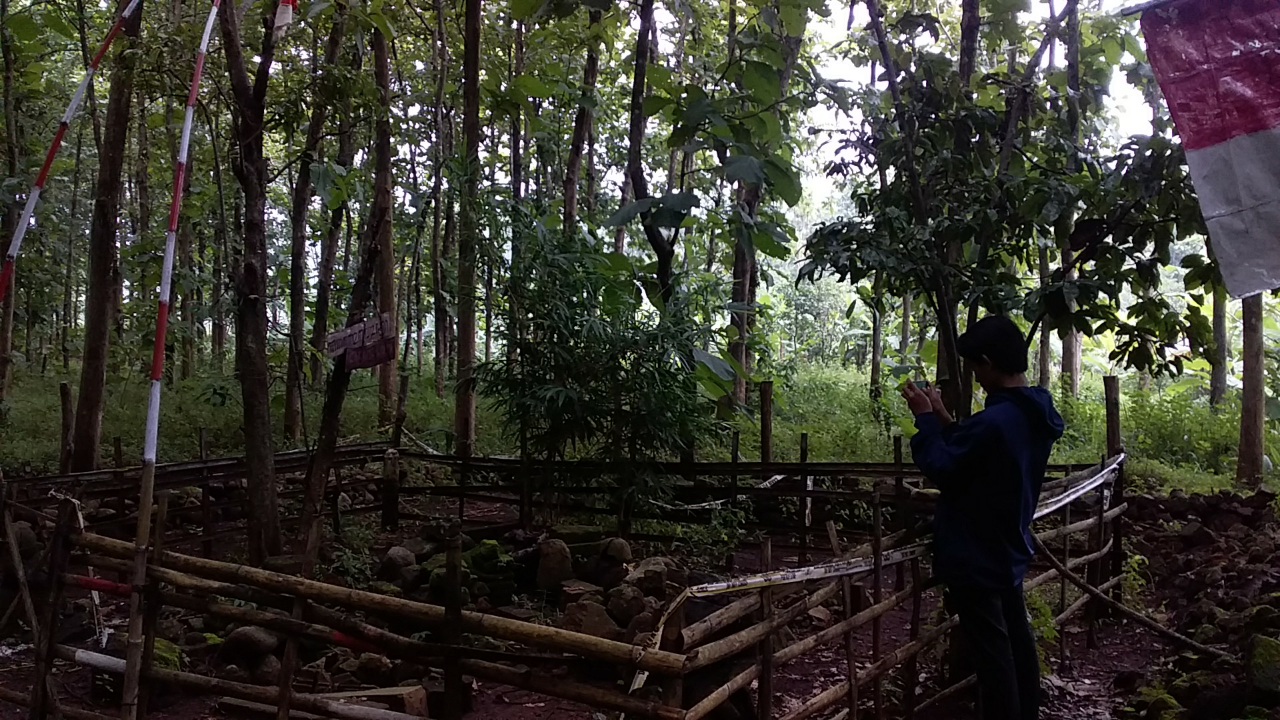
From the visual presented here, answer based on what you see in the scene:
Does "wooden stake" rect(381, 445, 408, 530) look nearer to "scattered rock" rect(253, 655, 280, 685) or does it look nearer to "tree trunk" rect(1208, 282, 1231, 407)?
"scattered rock" rect(253, 655, 280, 685)

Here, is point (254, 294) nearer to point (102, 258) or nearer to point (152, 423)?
point (152, 423)

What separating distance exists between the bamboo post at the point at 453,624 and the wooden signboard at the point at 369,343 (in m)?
1.74

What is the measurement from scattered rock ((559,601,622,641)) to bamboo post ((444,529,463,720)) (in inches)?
49.7

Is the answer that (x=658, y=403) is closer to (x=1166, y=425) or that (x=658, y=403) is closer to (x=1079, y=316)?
(x=1079, y=316)

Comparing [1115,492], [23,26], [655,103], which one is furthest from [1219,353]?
[23,26]

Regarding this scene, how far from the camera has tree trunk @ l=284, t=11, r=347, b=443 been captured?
5.62 metres

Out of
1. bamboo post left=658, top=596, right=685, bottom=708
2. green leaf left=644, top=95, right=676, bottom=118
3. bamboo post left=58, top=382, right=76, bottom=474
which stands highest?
green leaf left=644, top=95, right=676, bottom=118

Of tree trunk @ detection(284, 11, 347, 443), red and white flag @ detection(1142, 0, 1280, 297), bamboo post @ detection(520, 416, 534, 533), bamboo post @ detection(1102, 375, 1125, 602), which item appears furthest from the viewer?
bamboo post @ detection(520, 416, 534, 533)

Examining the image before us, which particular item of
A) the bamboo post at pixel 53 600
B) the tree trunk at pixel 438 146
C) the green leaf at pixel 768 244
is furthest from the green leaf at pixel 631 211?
the bamboo post at pixel 53 600

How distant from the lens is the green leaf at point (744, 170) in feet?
20.0

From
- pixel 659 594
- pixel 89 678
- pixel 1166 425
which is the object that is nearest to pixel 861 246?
pixel 659 594

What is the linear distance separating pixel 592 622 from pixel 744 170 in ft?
11.0

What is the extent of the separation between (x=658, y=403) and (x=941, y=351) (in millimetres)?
2005

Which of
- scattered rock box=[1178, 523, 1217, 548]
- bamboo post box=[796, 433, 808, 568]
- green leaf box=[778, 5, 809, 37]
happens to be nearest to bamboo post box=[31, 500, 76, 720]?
bamboo post box=[796, 433, 808, 568]
